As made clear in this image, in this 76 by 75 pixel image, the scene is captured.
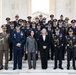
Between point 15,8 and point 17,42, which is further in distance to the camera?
point 15,8

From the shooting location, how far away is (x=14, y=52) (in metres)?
13.1

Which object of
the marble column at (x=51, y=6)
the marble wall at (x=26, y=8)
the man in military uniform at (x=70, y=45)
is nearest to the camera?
the man in military uniform at (x=70, y=45)

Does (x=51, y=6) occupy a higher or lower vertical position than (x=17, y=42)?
higher

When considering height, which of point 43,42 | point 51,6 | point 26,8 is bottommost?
point 43,42

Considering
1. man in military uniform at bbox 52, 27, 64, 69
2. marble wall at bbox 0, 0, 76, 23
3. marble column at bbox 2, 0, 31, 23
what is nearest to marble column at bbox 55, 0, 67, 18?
marble wall at bbox 0, 0, 76, 23

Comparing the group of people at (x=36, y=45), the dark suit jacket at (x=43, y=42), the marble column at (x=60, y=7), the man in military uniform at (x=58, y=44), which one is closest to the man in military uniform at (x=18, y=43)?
the group of people at (x=36, y=45)

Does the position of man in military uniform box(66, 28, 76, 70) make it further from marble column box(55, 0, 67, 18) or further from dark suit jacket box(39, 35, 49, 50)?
marble column box(55, 0, 67, 18)

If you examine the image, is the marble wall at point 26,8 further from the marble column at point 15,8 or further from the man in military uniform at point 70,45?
the man in military uniform at point 70,45

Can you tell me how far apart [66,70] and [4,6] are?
23.0 ft

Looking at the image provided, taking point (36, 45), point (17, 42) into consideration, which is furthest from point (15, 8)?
point (36, 45)

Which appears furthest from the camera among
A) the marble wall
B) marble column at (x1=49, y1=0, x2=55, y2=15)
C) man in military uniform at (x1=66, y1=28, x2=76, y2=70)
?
marble column at (x1=49, y1=0, x2=55, y2=15)

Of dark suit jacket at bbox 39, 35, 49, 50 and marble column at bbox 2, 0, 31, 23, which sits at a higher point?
marble column at bbox 2, 0, 31, 23

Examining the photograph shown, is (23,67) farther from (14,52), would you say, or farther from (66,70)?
(66,70)

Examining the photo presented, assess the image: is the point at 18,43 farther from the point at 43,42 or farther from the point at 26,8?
the point at 26,8
